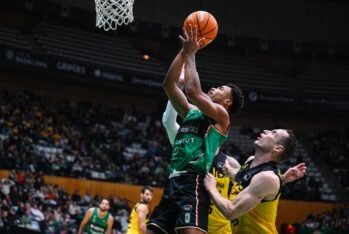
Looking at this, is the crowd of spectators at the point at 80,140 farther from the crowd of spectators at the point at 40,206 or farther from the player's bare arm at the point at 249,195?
the player's bare arm at the point at 249,195

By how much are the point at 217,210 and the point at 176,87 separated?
156cm

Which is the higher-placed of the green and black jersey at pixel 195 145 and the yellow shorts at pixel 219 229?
the green and black jersey at pixel 195 145

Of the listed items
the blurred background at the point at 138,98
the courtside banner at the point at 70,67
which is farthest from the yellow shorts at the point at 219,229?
the courtside banner at the point at 70,67

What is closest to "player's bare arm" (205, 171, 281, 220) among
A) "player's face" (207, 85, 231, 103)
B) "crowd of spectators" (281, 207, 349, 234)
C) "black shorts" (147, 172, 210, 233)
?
"black shorts" (147, 172, 210, 233)

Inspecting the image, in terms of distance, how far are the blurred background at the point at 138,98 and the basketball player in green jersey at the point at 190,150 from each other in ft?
32.7

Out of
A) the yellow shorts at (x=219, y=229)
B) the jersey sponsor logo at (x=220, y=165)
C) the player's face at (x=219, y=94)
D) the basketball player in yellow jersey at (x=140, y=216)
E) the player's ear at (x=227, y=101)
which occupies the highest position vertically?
the player's face at (x=219, y=94)

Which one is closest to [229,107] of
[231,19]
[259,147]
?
[259,147]

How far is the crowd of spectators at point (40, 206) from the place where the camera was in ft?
45.5

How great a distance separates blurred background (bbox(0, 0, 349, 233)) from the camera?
696 inches

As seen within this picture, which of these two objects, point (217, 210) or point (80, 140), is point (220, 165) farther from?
point (80, 140)

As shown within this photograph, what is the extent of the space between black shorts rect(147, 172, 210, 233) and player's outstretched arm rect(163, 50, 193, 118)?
0.58m

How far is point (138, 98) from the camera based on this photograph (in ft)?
85.4

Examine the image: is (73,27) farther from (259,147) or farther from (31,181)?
(259,147)

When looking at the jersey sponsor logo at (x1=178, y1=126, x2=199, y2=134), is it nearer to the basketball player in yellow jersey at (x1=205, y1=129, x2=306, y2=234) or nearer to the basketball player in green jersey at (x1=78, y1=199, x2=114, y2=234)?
the basketball player in yellow jersey at (x1=205, y1=129, x2=306, y2=234)
